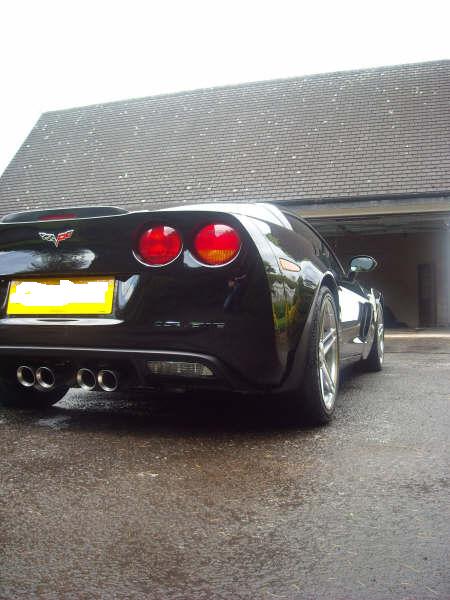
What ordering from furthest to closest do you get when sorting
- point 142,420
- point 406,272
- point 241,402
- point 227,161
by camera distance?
point 406,272
point 227,161
point 241,402
point 142,420

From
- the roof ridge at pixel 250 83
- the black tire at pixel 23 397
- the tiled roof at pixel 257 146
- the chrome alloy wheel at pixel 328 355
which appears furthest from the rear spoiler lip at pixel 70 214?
the roof ridge at pixel 250 83

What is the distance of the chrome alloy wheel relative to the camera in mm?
3688

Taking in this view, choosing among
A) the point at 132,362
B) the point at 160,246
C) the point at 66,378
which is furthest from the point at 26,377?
the point at 160,246

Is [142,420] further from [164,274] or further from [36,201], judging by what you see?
[36,201]

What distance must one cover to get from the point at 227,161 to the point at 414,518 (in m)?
15.6

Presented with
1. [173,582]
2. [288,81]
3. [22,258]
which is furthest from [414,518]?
[288,81]

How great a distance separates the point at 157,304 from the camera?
10.5 feet

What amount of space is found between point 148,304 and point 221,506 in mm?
1134

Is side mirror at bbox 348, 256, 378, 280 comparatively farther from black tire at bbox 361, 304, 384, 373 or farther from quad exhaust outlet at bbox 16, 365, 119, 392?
quad exhaust outlet at bbox 16, 365, 119, 392

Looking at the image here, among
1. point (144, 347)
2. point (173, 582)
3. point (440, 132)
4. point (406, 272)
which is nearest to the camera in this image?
point (173, 582)

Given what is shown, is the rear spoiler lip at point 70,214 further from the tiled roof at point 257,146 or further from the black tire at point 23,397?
the tiled roof at point 257,146

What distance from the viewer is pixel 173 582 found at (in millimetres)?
1756

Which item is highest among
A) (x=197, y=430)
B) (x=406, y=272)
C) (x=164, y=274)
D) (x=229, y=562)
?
(x=164, y=274)

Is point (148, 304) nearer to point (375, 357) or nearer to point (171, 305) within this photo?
point (171, 305)
